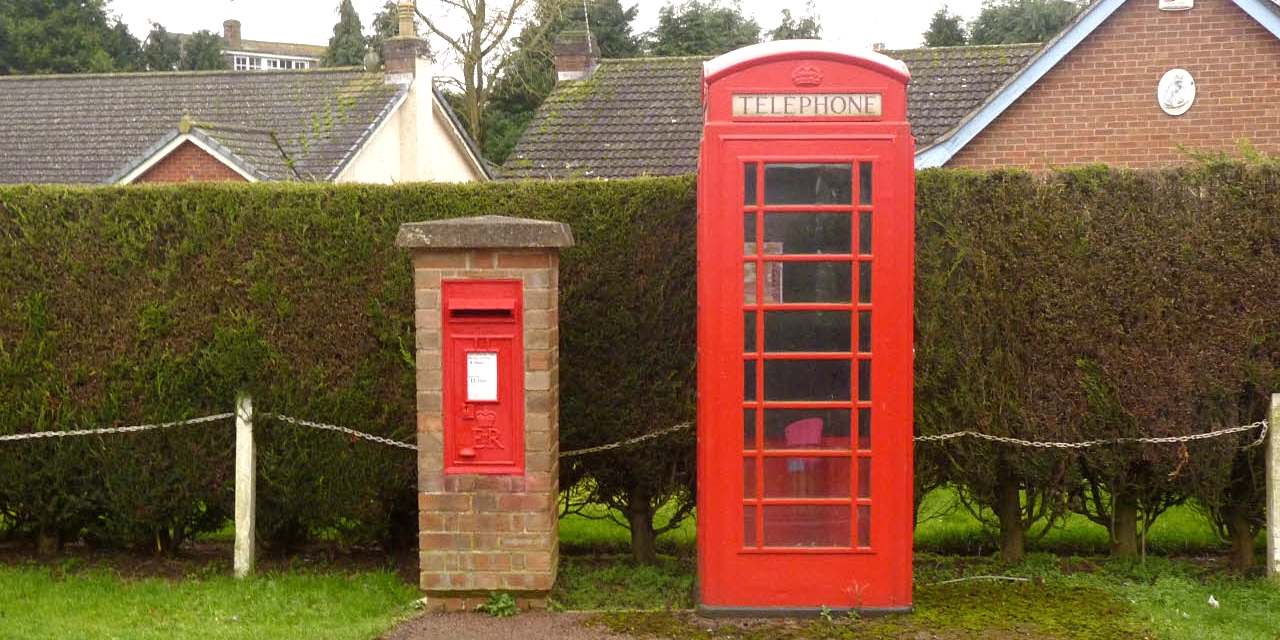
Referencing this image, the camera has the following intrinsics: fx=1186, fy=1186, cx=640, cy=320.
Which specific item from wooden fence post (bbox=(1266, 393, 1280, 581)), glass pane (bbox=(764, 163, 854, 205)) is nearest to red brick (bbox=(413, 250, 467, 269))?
glass pane (bbox=(764, 163, 854, 205))

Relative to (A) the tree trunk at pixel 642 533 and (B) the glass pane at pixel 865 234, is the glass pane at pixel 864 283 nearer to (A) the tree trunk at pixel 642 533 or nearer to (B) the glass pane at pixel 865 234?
(B) the glass pane at pixel 865 234

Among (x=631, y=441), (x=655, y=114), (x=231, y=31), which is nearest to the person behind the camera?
(x=631, y=441)

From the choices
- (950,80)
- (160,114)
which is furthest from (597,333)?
(160,114)

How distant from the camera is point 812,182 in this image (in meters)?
5.13

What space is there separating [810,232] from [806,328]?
1.38 ft

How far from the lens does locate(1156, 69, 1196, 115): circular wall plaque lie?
41.1 ft

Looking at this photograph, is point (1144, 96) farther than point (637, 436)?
Yes

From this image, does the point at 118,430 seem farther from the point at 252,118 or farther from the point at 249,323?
the point at 252,118

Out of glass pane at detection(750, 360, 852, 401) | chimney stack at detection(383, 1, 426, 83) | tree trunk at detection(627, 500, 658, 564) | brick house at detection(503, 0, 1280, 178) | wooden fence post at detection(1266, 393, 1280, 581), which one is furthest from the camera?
chimney stack at detection(383, 1, 426, 83)

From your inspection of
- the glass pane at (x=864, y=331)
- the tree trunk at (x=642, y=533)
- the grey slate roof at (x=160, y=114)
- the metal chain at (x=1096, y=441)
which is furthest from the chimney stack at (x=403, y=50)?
the glass pane at (x=864, y=331)

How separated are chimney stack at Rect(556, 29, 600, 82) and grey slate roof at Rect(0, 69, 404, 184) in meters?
4.09

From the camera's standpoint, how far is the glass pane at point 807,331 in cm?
520

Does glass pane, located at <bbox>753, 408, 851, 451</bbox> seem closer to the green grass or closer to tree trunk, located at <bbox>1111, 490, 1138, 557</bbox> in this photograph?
the green grass

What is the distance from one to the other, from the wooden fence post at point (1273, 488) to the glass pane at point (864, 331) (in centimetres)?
233
